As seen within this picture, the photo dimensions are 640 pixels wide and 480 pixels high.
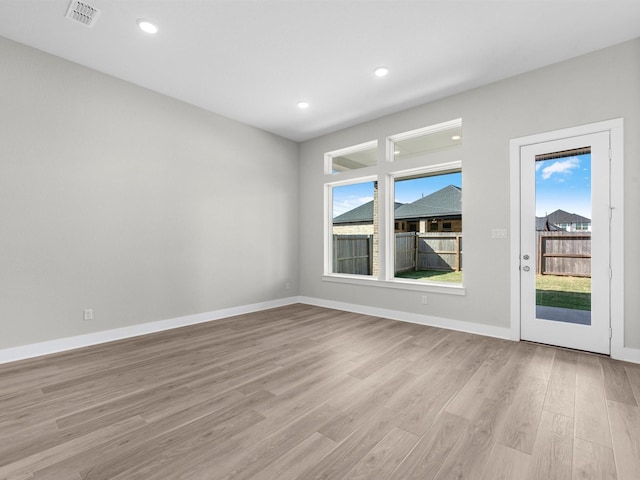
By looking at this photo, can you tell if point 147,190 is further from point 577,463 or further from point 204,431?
point 577,463

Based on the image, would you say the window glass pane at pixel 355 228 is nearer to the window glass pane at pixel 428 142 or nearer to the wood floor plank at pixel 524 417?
the window glass pane at pixel 428 142

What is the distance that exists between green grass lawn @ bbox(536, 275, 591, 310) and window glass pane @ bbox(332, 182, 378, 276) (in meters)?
2.40

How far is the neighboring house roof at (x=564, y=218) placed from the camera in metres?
3.35

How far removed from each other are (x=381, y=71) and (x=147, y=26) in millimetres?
2468

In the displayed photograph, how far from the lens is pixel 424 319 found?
4473mm

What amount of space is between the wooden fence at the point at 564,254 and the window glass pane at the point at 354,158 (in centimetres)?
278

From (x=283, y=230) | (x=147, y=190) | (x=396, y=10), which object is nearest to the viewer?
(x=396, y=10)

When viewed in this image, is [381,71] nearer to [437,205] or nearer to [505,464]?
[437,205]

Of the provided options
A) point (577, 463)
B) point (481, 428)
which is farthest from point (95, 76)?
point (577, 463)

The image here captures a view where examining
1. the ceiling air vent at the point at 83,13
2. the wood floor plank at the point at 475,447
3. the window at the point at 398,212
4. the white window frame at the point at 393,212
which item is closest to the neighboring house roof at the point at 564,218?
the window at the point at 398,212

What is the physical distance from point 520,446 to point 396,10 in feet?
11.1

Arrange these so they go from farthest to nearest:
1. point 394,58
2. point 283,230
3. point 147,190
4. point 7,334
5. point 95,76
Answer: point 283,230
point 147,190
point 95,76
point 394,58
point 7,334

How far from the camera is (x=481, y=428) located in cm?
197

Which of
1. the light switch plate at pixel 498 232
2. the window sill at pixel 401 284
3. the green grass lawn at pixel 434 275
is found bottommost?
the window sill at pixel 401 284
